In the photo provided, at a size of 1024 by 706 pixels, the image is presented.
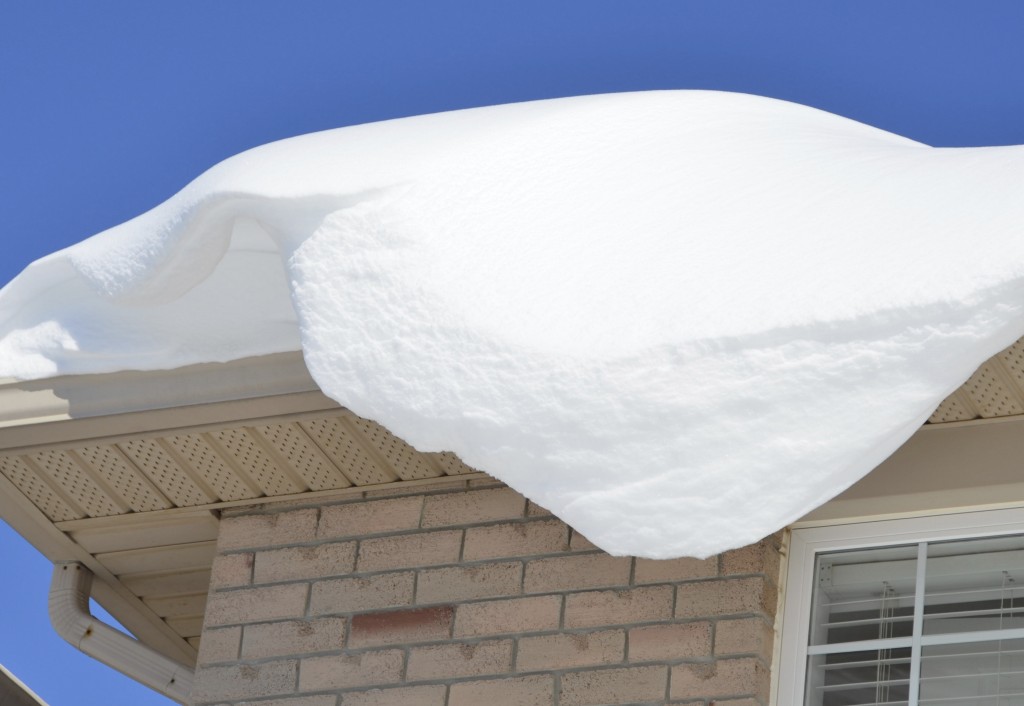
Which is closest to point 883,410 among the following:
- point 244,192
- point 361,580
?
point 244,192

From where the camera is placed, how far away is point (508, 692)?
4066 mm

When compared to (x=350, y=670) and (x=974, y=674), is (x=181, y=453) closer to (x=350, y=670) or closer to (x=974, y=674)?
(x=350, y=670)

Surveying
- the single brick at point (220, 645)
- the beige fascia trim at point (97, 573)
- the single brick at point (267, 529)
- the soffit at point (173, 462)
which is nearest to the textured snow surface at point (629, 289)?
the soffit at point (173, 462)

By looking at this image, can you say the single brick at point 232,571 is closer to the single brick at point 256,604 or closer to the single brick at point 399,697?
the single brick at point 256,604

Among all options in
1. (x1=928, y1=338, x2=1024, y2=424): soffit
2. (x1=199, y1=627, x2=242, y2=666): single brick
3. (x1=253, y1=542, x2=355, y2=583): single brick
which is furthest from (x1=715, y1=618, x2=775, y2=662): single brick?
(x1=199, y1=627, x2=242, y2=666): single brick

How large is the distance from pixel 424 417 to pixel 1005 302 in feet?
3.32

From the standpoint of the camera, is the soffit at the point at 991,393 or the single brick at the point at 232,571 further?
the single brick at the point at 232,571

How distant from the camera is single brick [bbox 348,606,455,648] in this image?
425 centimetres

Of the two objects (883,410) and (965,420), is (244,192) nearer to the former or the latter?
(883,410)

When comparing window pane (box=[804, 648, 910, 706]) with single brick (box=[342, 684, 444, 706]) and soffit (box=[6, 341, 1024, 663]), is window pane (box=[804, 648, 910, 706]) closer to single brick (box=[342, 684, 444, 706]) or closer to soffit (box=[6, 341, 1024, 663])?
soffit (box=[6, 341, 1024, 663])

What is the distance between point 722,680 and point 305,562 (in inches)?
46.5

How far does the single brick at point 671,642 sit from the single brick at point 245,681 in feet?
2.92

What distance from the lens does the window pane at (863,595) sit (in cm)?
394

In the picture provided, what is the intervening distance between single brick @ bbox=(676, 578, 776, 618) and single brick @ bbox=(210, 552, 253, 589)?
1.17 meters
